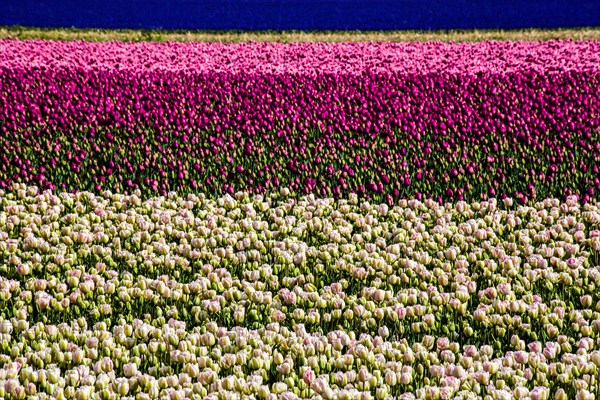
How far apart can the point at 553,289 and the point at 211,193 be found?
4113 millimetres

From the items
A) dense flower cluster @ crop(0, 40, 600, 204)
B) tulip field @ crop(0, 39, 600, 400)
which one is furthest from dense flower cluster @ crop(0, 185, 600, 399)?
dense flower cluster @ crop(0, 40, 600, 204)

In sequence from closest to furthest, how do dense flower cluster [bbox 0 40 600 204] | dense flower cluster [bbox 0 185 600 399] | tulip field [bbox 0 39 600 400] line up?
dense flower cluster [bbox 0 185 600 399]
tulip field [bbox 0 39 600 400]
dense flower cluster [bbox 0 40 600 204]

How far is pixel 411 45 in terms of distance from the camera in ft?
59.7

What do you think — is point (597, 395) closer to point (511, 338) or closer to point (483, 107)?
point (511, 338)

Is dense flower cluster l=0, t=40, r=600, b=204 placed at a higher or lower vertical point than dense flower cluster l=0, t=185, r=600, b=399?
higher

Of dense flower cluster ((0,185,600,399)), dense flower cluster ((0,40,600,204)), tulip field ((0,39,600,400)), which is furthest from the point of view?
dense flower cluster ((0,40,600,204))

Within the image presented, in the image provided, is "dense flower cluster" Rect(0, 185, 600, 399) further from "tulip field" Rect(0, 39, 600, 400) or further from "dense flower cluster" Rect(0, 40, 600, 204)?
"dense flower cluster" Rect(0, 40, 600, 204)

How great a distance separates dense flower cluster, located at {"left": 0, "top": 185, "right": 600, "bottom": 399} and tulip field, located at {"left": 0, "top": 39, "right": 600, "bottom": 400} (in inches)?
0.8

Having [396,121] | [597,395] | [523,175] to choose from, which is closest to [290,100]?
[396,121]

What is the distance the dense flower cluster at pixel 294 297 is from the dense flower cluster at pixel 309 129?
23.4 inches

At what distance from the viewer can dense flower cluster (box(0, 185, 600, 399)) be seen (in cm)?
471

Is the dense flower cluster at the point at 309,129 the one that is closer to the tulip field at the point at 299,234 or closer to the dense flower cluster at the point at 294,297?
the tulip field at the point at 299,234

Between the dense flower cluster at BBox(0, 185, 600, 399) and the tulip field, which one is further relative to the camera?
the tulip field

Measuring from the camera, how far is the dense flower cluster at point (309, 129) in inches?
350
